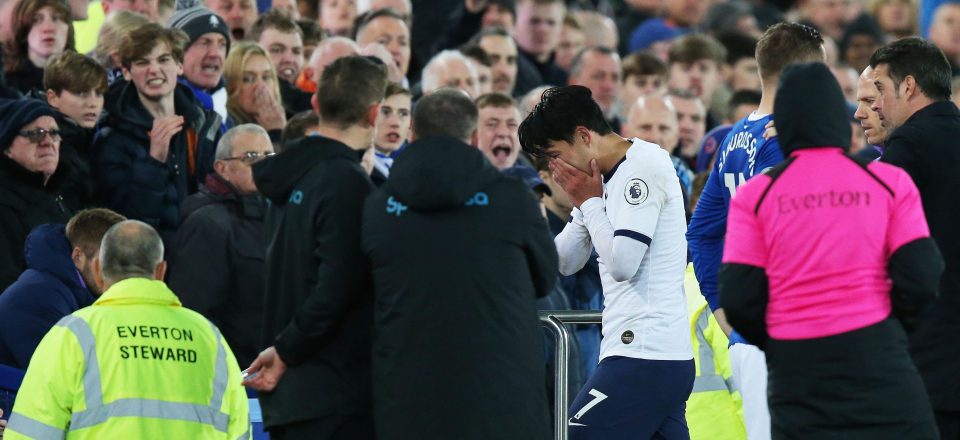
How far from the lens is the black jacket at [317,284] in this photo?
6.11 meters

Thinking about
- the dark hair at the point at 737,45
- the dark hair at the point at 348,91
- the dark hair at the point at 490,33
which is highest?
the dark hair at the point at 737,45

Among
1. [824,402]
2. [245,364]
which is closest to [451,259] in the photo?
[824,402]

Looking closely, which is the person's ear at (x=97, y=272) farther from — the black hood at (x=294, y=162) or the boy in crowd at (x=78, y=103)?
the black hood at (x=294, y=162)

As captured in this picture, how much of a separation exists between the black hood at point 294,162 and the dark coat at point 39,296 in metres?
2.10

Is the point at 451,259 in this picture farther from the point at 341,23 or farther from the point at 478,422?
the point at 341,23

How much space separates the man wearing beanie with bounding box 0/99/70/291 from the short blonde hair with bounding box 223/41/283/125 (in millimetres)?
1668

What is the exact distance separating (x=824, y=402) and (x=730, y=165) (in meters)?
1.68

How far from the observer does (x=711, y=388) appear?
7613 millimetres

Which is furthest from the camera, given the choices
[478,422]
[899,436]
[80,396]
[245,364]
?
[245,364]

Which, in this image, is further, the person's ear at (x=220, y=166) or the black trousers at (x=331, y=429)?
the person's ear at (x=220, y=166)

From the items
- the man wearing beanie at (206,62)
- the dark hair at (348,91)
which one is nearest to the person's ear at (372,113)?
the dark hair at (348,91)

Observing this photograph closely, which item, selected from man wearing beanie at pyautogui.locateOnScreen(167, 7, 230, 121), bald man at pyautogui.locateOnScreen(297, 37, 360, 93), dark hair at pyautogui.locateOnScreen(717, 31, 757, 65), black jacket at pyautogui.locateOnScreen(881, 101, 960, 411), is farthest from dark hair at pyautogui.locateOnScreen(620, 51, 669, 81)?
black jacket at pyautogui.locateOnScreen(881, 101, 960, 411)

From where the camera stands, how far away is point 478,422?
6.00 m

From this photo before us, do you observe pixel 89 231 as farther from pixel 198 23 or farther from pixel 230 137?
pixel 198 23
